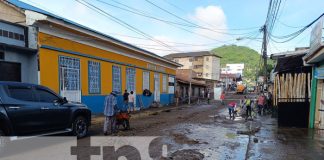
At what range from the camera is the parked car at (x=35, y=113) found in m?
6.99

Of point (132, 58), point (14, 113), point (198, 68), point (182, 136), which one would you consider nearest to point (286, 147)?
point (182, 136)

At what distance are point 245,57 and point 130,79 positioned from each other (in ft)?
319

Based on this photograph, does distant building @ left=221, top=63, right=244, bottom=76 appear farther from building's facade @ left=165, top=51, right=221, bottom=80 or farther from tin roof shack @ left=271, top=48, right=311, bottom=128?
tin roof shack @ left=271, top=48, right=311, bottom=128

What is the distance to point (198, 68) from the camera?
277 ft

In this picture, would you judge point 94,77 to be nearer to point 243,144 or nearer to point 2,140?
point 2,140

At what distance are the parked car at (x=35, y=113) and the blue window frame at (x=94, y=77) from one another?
19.7 feet

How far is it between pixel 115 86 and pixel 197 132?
8.89 m

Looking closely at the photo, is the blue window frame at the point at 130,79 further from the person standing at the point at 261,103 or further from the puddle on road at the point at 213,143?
the puddle on road at the point at 213,143

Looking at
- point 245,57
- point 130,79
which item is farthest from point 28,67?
point 245,57

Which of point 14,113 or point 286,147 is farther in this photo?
point 286,147

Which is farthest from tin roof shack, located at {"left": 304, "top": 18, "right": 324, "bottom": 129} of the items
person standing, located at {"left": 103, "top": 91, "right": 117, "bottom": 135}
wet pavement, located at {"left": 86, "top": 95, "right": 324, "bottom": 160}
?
person standing, located at {"left": 103, "top": 91, "right": 117, "bottom": 135}

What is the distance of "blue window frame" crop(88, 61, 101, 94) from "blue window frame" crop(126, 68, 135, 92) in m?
4.06

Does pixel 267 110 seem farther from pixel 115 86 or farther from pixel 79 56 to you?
pixel 79 56

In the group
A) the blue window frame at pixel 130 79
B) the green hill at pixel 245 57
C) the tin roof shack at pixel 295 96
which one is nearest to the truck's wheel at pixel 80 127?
the tin roof shack at pixel 295 96
